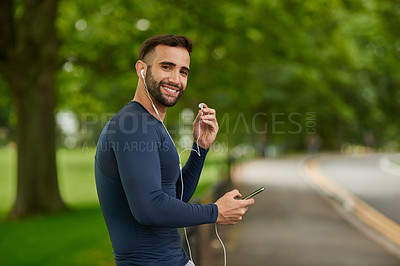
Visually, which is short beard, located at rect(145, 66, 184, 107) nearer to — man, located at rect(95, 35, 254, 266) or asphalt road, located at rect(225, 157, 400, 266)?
man, located at rect(95, 35, 254, 266)

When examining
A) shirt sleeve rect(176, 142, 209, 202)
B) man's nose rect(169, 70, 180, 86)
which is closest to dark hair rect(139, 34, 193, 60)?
man's nose rect(169, 70, 180, 86)

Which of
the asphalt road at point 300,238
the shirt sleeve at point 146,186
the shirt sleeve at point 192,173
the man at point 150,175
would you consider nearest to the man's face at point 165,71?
the man at point 150,175

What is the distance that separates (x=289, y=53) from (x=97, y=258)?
817 centimetres

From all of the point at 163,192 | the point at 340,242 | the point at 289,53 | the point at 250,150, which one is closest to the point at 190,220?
the point at 163,192

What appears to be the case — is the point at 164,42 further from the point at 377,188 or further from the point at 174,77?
the point at 377,188

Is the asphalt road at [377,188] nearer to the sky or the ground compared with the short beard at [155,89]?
nearer to the ground

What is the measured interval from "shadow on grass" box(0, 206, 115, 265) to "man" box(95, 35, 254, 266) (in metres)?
4.96

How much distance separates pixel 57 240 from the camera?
8.53 m

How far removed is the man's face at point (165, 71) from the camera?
2.01m

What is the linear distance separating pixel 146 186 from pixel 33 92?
984 cm

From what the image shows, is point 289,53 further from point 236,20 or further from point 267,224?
point 267,224

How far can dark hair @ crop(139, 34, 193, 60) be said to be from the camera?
197 centimetres

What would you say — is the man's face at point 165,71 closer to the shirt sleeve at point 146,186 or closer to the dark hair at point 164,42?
the dark hair at point 164,42

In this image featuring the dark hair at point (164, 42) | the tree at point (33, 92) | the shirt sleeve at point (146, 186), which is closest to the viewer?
the shirt sleeve at point (146, 186)
